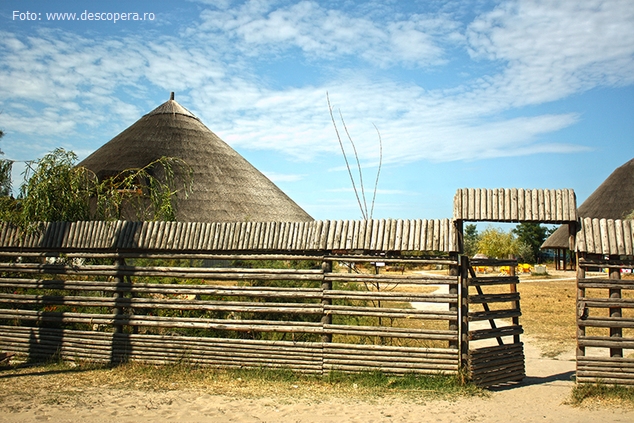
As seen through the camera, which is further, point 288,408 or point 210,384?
point 210,384

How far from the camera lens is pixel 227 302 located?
7.79 metres

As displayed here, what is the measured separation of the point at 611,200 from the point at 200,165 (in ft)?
93.1

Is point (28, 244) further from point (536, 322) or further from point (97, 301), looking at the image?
point (536, 322)

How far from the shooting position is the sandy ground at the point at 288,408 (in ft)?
18.3

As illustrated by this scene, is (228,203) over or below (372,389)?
over

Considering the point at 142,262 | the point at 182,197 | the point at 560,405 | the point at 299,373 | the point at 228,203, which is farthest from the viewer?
the point at 228,203

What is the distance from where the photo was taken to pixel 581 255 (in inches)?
272

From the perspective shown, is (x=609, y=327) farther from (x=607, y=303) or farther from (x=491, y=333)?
(x=491, y=333)

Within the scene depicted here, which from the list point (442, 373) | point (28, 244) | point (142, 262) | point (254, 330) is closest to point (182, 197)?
point (142, 262)

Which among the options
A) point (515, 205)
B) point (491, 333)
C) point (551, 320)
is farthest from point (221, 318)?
point (551, 320)

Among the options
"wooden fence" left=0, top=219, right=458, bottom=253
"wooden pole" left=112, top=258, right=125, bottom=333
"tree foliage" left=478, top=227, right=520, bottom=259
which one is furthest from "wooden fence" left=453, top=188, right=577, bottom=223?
"tree foliage" left=478, top=227, right=520, bottom=259

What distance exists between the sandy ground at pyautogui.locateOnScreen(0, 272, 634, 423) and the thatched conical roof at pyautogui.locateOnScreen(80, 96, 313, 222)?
18677mm

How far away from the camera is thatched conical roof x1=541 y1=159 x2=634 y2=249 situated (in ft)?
116

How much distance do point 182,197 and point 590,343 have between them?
21776 mm
